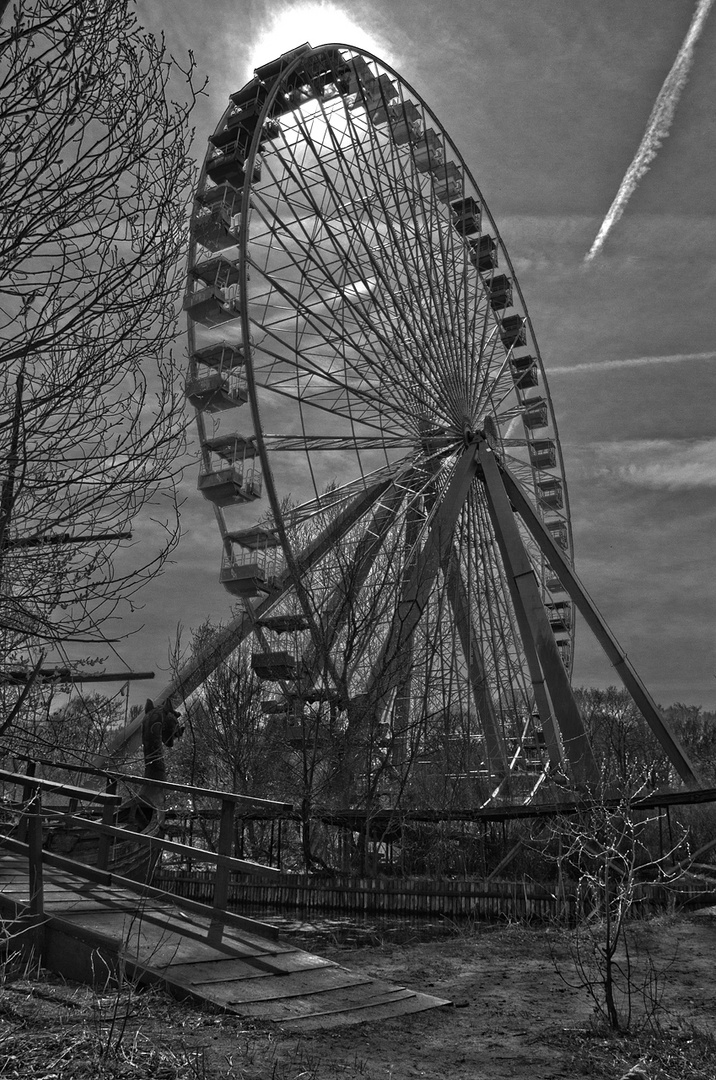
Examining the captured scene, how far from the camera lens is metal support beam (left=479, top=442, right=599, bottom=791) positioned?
2130cm

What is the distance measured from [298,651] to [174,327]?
1624 centimetres

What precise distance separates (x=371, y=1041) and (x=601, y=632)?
21622 mm

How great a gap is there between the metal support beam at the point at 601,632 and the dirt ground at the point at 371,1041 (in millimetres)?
18816

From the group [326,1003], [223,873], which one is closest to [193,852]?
[223,873]

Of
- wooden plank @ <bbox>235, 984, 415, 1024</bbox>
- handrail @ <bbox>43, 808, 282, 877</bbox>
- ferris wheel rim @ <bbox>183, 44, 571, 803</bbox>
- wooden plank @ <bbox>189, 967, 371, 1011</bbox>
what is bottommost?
wooden plank @ <bbox>235, 984, 415, 1024</bbox>

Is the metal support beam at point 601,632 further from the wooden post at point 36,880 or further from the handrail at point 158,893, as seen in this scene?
the wooden post at point 36,880

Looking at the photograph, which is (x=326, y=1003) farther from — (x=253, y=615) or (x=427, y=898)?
(x=253, y=615)

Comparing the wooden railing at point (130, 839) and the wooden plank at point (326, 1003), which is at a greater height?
the wooden railing at point (130, 839)

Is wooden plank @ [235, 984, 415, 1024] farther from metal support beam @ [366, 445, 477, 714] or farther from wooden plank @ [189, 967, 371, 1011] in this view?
metal support beam @ [366, 445, 477, 714]

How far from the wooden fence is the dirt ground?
464cm

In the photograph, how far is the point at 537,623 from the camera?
75.5 feet

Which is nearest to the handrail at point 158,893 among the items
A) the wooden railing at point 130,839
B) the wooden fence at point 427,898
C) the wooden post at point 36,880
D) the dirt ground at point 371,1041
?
the wooden railing at point 130,839

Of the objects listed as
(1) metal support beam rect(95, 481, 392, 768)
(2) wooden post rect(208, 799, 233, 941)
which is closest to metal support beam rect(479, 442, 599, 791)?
(1) metal support beam rect(95, 481, 392, 768)

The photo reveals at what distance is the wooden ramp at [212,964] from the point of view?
5.92m
